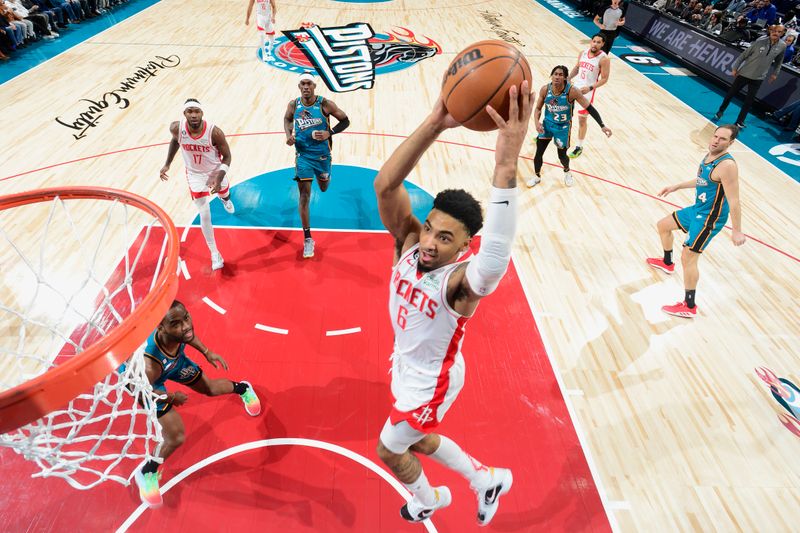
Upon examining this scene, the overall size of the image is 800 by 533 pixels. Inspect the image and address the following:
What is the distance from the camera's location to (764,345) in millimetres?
4656

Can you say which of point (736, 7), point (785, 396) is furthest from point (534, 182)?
point (736, 7)

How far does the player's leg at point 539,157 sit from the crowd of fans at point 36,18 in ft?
37.5

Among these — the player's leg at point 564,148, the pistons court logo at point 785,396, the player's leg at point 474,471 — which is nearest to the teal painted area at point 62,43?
the player's leg at point 564,148

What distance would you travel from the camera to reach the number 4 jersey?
2369 millimetres

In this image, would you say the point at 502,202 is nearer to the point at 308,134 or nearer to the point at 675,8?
the point at 308,134

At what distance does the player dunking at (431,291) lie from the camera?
1959 mm

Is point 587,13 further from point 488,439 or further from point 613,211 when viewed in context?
point 488,439

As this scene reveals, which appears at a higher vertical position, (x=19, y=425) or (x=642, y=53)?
(x=19, y=425)

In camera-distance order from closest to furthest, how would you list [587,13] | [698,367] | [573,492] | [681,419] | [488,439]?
[573,492]
[488,439]
[681,419]
[698,367]
[587,13]

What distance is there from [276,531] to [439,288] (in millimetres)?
2076

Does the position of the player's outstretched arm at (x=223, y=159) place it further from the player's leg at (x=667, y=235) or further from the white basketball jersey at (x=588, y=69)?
the white basketball jersey at (x=588, y=69)

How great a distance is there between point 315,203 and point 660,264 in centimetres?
432

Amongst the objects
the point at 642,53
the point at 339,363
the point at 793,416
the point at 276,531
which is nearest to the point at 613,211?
the point at 793,416

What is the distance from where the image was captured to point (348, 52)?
1164cm
